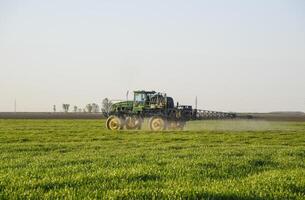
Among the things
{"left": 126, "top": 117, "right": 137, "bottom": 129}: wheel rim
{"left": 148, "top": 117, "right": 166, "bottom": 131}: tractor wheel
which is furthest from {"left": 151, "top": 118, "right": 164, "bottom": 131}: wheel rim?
{"left": 126, "top": 117, "right": 137, "bottom": 129}: wheel rim

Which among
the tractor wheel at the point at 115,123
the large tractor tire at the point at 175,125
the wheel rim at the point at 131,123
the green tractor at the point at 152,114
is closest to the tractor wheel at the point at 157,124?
the green tractor at the point at 152,114

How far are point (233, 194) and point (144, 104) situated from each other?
131 ft

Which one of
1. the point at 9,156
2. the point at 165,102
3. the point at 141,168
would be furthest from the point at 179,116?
the point at 141,168

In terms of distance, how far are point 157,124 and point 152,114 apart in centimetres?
186

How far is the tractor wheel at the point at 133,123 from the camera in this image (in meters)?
50.6

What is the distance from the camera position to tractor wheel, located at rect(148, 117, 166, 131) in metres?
47.9

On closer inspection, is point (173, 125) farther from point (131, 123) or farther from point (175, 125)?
point (131, 123)

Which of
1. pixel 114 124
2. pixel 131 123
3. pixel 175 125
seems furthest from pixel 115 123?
pixel 175 125

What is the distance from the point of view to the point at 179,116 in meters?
49.3

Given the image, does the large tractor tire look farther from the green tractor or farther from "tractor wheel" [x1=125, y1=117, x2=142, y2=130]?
"tractor wheel" [x1=125, y1=117, x2=142, y2=130]

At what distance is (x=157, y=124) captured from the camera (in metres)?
48.1

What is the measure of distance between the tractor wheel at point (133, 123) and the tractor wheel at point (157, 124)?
2.30m

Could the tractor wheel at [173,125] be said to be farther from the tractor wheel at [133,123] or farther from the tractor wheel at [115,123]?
the tractor wheel at [115,123]

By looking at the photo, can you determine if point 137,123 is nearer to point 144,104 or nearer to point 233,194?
point 144,104
